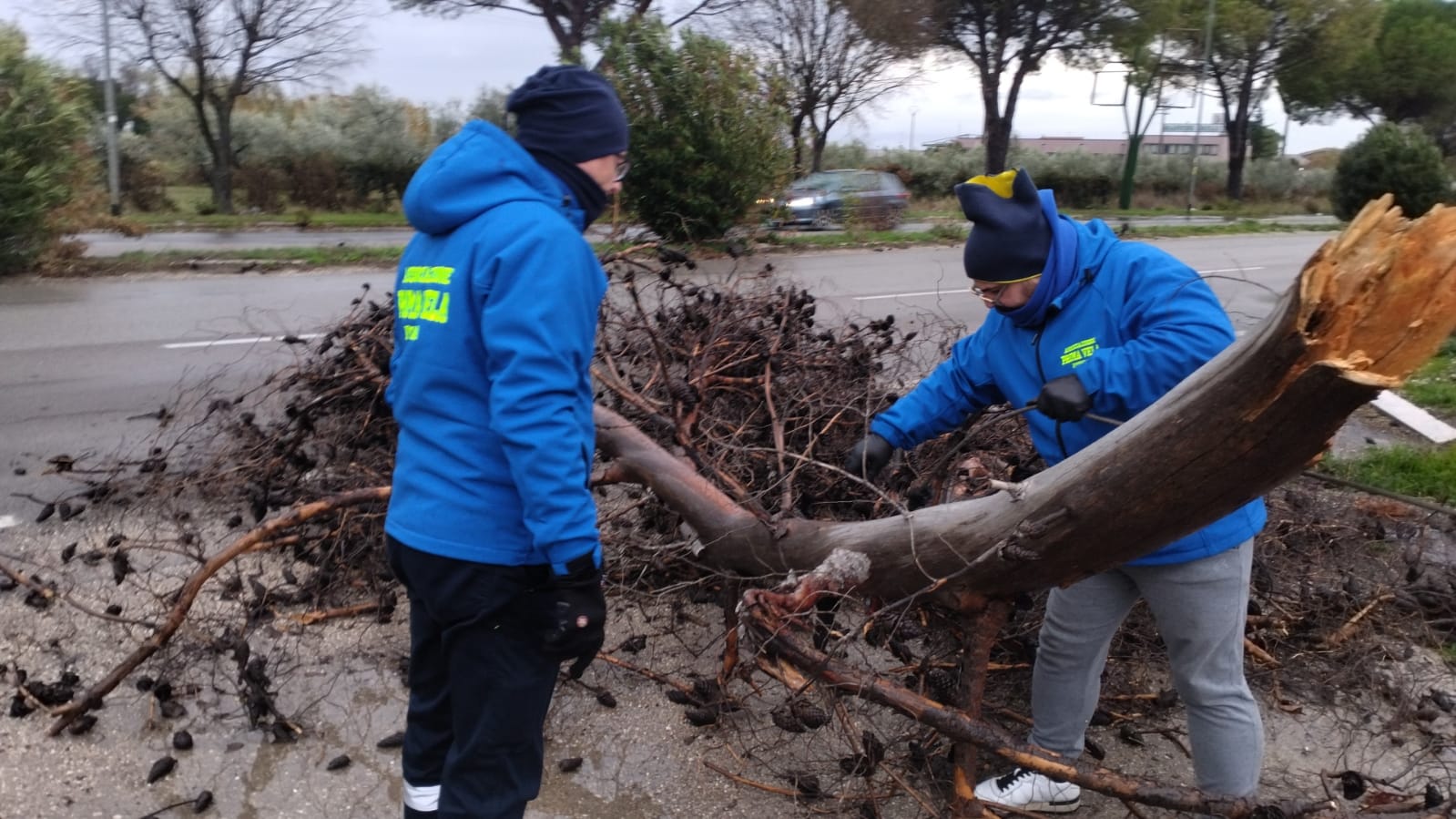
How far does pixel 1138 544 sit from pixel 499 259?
1356 mm

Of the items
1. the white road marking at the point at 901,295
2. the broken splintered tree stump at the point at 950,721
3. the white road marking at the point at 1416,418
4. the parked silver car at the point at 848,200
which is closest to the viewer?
the broken splintered tree stump at the point at 950,721

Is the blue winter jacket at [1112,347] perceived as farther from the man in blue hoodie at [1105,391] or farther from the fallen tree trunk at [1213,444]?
the fallen tree trunk at [1213,444]

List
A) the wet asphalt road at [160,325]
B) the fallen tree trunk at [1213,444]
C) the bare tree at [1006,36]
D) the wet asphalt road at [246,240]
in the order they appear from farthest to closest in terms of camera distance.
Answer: the bare tree at [1006,36], the wet asphalt road at [246,240], the wet asphalt road at [160,325], the fallen tree trunk at [1213,444]

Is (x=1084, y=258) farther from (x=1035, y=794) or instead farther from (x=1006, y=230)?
(x=1035, y=794)

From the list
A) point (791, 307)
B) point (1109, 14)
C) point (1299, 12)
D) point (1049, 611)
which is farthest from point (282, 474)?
point (1299, 12)

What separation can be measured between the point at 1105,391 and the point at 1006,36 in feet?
110

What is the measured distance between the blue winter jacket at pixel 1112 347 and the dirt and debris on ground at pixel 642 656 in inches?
15.0

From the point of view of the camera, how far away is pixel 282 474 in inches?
164

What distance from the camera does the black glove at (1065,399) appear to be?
237cm

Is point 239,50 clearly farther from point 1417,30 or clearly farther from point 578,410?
point 1417,30

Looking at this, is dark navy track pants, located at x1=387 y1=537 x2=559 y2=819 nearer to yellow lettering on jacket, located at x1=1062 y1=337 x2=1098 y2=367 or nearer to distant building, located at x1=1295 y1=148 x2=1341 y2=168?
yellow lettering on jacket, located at x1=1062 y1=337 x2=1098 y2=367

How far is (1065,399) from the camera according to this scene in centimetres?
236

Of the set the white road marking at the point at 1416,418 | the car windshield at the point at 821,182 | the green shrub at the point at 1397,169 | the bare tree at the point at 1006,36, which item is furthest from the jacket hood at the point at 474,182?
the bare tree at the point at 1006,36

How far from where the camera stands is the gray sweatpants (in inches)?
95.6
